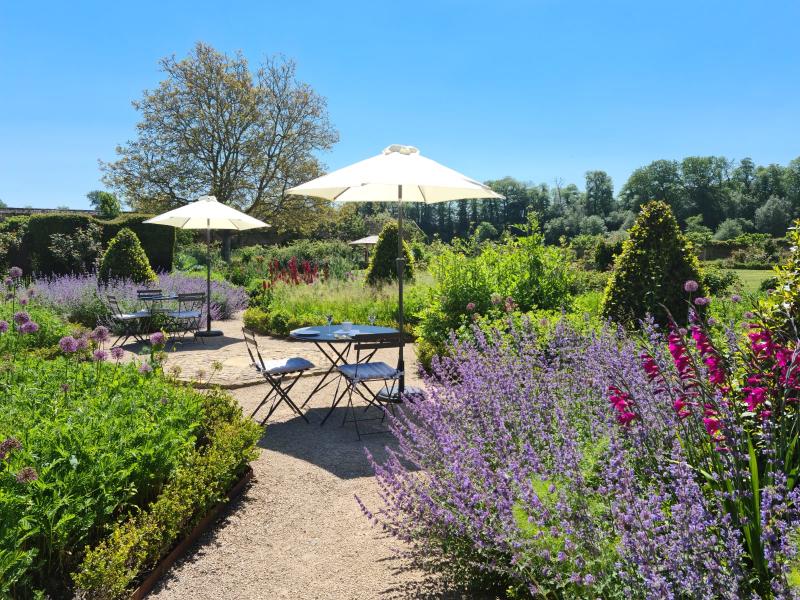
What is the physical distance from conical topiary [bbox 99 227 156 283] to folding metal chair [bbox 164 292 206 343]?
2893 mm

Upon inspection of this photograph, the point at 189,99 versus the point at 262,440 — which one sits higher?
the point at 189,99

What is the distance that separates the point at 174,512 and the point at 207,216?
7776 millimetres

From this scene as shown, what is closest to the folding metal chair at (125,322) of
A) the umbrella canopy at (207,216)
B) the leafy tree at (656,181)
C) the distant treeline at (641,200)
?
the umbrella canopy at (207,216)

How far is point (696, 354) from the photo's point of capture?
334cm

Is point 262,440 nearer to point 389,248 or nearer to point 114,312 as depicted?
point 114,312

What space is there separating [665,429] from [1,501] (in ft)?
9.48

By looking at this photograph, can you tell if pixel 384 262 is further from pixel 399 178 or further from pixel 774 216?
pixel 774 216

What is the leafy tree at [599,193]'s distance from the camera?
94938mm

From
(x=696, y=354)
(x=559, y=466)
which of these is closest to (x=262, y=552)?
(x=559, y=466)

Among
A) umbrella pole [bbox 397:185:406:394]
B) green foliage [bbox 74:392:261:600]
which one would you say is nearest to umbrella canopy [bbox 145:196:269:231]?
umbrella pole [bbox 397:185:406:394]

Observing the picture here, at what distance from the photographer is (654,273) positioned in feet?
21.7

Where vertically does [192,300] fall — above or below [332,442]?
above

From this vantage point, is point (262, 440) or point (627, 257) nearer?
point (262, 440)

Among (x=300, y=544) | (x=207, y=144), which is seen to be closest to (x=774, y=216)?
(x=207, y=144)
